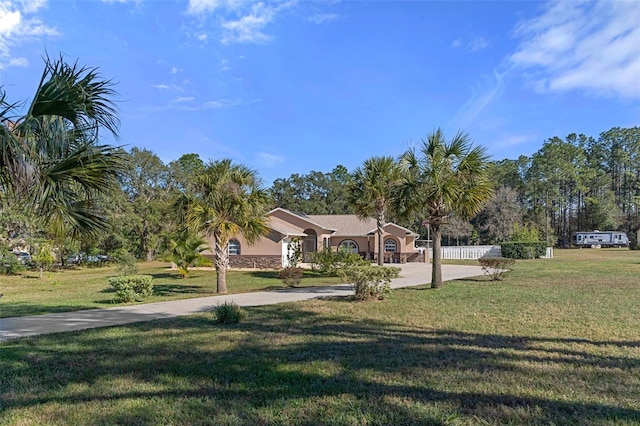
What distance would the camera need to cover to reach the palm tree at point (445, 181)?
13.1 metres

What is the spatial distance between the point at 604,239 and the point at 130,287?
2564 inches

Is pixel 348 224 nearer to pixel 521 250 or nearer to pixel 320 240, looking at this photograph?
pixel 320 240

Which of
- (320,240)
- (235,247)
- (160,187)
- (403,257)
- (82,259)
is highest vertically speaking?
(160,187)

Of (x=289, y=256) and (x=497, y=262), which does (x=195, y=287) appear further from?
(x=497, y=262)

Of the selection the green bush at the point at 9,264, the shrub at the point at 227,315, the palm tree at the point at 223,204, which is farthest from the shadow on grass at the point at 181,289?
the green bush at the point at 9,264

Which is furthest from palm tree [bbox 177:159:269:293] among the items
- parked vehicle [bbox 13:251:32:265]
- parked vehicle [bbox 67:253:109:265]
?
parked vehicle [bbox 67:253:109:265]

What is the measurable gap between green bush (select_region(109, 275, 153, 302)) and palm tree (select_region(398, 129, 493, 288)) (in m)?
8.34

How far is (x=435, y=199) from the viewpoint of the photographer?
13.5 m

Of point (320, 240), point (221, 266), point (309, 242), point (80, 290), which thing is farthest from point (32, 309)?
point (309, 242)

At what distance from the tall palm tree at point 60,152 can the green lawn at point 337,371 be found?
2.02 meters

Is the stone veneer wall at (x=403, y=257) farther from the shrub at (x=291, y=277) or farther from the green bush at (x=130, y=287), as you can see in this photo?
the green bush at (x=130, y=287)

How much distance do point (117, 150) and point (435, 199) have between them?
10.2m

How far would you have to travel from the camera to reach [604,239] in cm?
5859

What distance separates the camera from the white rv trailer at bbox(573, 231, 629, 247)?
58.2 meters
